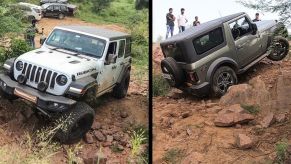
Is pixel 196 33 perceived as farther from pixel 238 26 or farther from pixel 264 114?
pixel 264 114

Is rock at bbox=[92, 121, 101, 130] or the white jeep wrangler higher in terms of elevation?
the white jeep wrangler

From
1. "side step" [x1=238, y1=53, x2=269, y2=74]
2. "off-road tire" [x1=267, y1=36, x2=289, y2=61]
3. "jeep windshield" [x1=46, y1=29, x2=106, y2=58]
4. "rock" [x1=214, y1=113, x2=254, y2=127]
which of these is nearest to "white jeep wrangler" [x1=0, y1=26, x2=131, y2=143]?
"jeep windshield" [x1=46, y1=29, x2=106, y2=58]

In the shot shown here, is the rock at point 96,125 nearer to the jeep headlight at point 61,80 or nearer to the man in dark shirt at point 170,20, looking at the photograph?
the jeep headlight at point 61,80

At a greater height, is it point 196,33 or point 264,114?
point 196,33

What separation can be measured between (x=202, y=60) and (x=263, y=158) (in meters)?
0.98

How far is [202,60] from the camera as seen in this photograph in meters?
4.74

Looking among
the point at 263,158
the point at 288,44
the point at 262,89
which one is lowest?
the point at 263,158

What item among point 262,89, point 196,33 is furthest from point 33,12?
point 262,89

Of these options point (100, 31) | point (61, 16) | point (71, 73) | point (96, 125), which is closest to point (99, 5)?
point (100, 31)

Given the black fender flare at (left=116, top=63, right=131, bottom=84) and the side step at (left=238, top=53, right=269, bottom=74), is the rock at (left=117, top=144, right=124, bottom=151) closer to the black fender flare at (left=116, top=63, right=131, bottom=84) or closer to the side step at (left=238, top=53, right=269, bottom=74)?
the black fender flare at (left=116, top=63, right=131, bottom=84)

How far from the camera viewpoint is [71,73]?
4.39 m

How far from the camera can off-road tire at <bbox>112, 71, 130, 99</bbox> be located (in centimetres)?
471

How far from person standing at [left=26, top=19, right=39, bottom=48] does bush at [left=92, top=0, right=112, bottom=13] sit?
520 mm

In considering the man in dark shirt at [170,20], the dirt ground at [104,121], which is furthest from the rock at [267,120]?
the man in dark shirt at [170,20]
